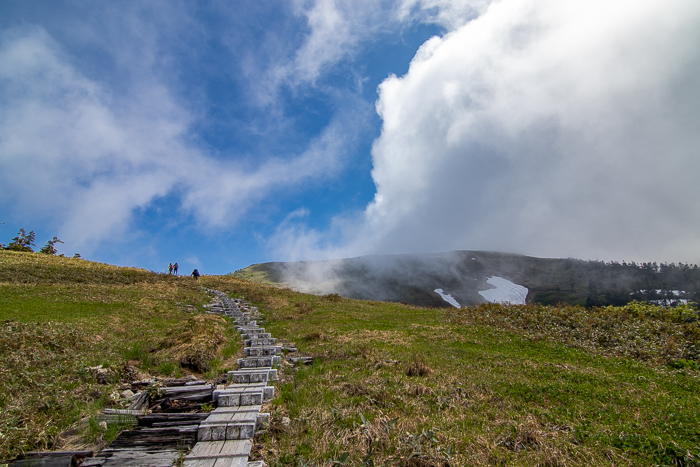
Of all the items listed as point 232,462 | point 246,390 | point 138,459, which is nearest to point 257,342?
point 246,390

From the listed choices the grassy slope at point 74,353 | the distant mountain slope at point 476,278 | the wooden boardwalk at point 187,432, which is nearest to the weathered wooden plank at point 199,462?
the wooden boardwalk at point 187,432

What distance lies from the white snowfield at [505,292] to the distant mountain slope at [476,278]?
0.74 metres

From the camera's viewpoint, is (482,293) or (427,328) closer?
(427,328)

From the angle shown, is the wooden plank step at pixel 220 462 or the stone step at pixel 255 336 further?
the stone step at pixel 255 336

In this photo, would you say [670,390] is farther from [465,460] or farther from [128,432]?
[128,432]

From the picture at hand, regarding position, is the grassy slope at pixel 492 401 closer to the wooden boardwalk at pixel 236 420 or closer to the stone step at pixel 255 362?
the wooden boardwalk at pixel 236 420

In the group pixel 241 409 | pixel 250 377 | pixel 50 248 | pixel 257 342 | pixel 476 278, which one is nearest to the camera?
pixel 241 409

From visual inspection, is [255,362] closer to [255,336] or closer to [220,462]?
[255,336]

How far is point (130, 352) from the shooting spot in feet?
35.4

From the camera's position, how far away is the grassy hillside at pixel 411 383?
5.78 m

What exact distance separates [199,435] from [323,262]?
134 m

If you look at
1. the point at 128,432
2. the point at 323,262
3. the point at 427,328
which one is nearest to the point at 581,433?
the point at 128,432

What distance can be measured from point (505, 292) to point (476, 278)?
49.4ft

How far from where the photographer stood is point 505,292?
102 metres
